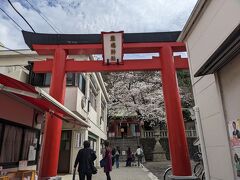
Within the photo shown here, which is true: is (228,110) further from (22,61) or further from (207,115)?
(22,61)

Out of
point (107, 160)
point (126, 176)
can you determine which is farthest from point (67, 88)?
point (126, 176)

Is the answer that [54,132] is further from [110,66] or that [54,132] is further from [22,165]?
[110,66]

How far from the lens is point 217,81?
4543 millimetres

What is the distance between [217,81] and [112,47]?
5004 mm

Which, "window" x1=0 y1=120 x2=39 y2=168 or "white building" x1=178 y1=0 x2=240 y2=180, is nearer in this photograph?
"white building" x1=178 y1=0 x2=240 y2=180

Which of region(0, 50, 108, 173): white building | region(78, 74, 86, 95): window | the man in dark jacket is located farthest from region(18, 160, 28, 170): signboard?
region(78, 74, 86, 95): window

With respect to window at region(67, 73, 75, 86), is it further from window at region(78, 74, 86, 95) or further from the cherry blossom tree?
the cherry blossom tree

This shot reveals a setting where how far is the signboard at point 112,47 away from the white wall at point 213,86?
348 centimetres

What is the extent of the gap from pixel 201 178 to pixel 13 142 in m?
6.40

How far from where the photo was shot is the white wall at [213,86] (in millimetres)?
4098

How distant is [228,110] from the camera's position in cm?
419

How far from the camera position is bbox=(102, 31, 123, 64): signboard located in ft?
28.2

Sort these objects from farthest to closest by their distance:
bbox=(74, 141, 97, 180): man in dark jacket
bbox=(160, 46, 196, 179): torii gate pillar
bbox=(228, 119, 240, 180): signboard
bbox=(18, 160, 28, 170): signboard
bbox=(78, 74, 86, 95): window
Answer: bbox=(78, 74, 86, 95): window → bbox=(160, 46, 196, 179): torii gate pillar → bbox=(74, 141, 97, 180): man in dark jacket → bbox=(18, 160, 28, 170): signboard → bbox=(228, 119, 240, 180): signboard

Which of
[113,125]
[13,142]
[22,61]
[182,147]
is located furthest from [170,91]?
[113,125]
